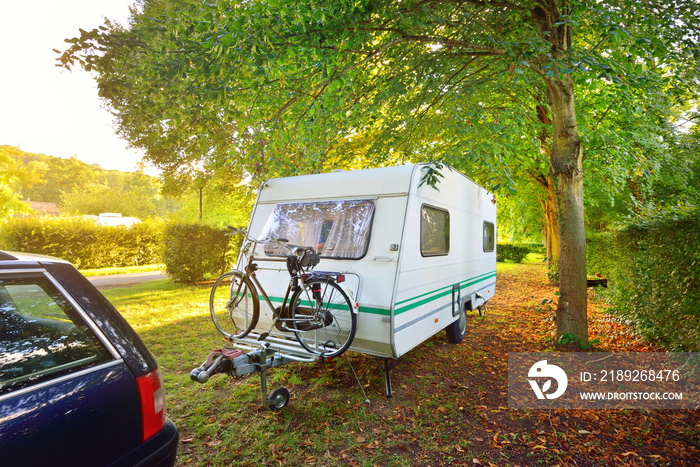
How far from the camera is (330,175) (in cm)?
473

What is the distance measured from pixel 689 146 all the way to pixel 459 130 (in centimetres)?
579

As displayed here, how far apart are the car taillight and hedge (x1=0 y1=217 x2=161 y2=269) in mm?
13346

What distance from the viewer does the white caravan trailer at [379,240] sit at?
3865mm

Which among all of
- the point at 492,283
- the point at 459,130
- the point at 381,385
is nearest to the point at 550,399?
the point at 381,385

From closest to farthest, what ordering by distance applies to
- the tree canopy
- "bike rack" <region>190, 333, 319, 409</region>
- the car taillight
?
the car taillight → "bike rack" <region>190, 333, 319, 409</region> → the tree canopy

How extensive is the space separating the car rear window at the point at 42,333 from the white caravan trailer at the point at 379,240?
8.13ft

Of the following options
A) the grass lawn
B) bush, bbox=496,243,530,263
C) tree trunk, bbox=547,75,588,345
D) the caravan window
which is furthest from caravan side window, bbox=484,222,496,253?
bush, bbox=496,243,530,263

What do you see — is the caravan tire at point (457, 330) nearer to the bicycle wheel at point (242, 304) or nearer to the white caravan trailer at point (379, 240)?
the white caravan trailer at point (379, 240)

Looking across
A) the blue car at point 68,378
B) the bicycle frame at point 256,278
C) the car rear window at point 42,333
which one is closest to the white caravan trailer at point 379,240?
the bicycle frame at point 256,278

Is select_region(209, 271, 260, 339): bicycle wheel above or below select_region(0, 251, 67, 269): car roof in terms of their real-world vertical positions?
below

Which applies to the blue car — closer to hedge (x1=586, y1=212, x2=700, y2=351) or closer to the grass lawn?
the grass lawn

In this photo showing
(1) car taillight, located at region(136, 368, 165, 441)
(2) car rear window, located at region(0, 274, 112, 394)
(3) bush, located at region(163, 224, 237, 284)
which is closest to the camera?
(2) car rear window, located at region(0, 274, 112, 394)

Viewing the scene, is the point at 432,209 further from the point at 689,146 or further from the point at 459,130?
the point at 689,146

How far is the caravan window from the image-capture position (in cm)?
424
